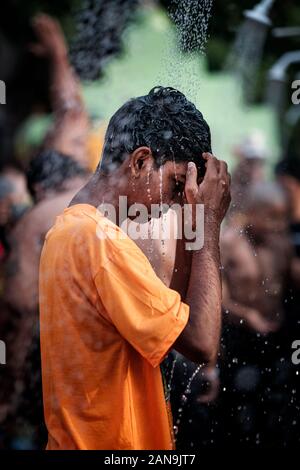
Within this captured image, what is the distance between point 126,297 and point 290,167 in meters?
3.51

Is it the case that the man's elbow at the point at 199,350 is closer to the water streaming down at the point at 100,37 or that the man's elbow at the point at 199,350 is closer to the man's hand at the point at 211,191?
the man's hand at the point at 211,191

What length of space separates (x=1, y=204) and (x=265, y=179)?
154 cm

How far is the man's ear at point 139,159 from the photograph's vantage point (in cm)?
280

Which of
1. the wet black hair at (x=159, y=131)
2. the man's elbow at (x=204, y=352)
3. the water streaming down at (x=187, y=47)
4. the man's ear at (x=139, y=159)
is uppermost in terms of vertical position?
the water streaming down at (x=187, y=47)

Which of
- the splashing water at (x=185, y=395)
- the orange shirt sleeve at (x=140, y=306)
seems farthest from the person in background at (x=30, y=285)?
the orange shirt sleeve at (x=140, y=306)

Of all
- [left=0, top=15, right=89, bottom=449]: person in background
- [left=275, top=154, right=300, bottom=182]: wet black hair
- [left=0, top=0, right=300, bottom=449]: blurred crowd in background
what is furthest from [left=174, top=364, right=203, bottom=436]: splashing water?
[left=275, top=154, right=300, bottom=182]: wet black hair

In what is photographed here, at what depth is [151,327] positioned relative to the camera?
2.58 metres

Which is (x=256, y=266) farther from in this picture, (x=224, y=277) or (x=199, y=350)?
(x=199, y=350)

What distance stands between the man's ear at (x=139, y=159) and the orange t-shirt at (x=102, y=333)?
0.16m

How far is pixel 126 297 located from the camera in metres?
2.58

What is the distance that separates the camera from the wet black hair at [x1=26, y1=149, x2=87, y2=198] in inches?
179

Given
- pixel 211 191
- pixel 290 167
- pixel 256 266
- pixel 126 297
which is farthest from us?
pixel 290 167

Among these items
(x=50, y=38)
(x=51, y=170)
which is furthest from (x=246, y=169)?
(x=50, y=38)

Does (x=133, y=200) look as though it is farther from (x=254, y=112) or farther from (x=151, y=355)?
(x=254, y=112)
